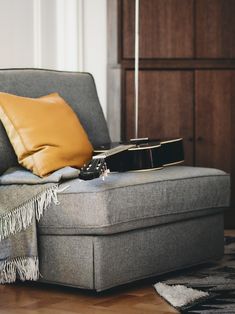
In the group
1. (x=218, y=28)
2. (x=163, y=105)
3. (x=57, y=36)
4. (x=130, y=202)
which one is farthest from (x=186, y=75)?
(x=130, y=202)

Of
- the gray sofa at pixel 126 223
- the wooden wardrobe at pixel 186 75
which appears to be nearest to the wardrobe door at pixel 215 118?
the wooden wardrobe at pixel 186 75

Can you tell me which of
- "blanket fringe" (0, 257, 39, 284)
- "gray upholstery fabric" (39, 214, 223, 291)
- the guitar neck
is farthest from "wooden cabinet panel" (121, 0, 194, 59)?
"blanket fringe" (0, 257, 39, 284)

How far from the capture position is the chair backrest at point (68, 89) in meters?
3.45

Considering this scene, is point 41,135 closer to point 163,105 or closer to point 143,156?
point 143,156

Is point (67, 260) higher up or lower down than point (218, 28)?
lower down

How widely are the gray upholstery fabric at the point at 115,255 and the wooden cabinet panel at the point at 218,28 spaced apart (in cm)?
145

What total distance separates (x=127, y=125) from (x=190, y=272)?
1230mm

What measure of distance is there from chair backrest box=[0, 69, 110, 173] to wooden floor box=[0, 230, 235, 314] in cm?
A: 87

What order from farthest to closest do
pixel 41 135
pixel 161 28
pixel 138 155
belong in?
pixel 161 28, pixel 138 155, pixel 41 135

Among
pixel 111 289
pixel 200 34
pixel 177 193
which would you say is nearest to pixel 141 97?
pixel 200 34

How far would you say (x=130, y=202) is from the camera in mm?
2908

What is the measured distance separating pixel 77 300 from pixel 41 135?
72cm

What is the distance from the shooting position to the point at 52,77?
364cm

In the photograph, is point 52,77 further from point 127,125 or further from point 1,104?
point 127,125
